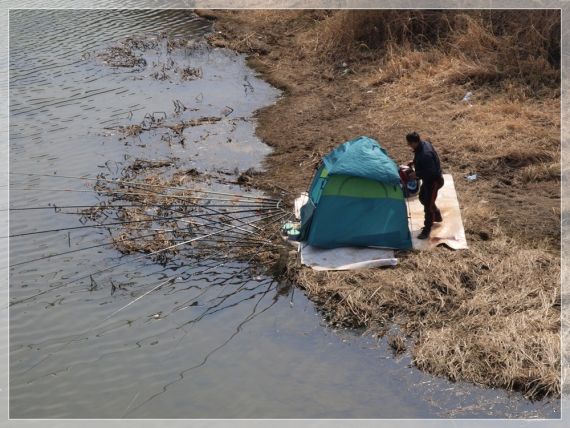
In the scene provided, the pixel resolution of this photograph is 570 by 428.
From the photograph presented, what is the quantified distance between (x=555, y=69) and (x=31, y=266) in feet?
31.8

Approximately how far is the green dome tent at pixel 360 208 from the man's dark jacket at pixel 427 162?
33 cm

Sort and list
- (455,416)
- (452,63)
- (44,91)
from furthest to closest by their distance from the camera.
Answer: (44,91) < (452,63) < (455,416)

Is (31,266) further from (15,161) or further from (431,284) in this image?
(431,284)

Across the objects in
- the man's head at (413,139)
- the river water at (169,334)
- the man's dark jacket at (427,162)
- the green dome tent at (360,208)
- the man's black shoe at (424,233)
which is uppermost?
the man's head at (413,139)

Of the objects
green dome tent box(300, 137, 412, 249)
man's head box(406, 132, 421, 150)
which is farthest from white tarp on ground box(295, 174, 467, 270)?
man's head box(406, 132, 421, 150)

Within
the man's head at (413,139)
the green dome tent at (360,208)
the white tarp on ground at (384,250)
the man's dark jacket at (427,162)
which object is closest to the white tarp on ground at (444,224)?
the white tarp on ground at (384,250)

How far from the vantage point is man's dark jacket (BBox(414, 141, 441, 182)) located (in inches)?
406

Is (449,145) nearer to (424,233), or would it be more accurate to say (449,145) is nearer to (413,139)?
(424,233)

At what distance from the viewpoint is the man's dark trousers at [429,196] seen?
10.4 m

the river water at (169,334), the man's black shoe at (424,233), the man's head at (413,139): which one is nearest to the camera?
the river water at (169,334)

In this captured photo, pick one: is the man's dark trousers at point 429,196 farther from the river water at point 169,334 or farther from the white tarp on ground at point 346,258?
the river water at point 169,334

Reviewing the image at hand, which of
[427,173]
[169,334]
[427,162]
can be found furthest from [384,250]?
[169,334]

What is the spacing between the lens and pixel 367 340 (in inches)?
366

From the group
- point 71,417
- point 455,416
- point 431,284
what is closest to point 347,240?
point 431,284
